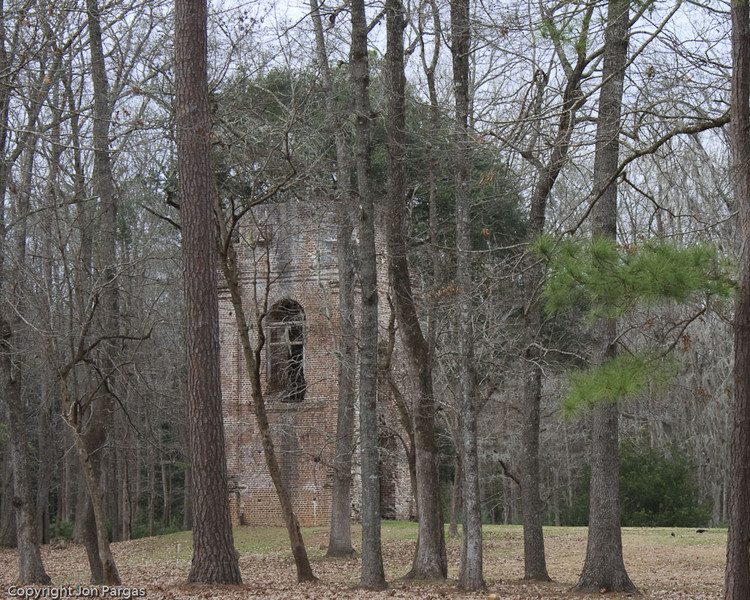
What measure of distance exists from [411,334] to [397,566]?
18.9ft

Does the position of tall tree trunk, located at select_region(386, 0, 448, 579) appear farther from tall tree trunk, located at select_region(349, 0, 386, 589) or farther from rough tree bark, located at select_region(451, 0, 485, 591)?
rough tree bark, located at select_region(451, 0, 485, 591)

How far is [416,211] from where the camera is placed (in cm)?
2227

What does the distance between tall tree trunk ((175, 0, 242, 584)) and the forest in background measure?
45 centimetres

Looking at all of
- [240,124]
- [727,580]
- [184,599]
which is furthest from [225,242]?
[727,580]

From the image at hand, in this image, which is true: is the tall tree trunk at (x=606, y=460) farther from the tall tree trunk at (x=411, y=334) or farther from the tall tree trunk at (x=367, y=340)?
the tall tree trunk at (x=367, y=340)

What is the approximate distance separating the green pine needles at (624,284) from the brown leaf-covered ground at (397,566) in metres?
3.83

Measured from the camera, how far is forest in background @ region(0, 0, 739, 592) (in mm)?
9156

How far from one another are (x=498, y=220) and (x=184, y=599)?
13.7 metres

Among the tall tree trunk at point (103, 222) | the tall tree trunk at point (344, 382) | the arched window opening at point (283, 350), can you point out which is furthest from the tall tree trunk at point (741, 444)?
the arched window opening at point (283, 350)

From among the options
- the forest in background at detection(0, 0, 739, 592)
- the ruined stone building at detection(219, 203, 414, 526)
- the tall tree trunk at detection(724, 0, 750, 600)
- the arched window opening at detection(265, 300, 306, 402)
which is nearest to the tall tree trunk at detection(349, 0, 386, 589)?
the forest in background at detection(0, 0, 739, 592)

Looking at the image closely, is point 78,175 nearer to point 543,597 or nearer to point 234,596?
point 234,596

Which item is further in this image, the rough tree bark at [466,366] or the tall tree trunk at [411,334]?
the tall tree trunk at [411,334]

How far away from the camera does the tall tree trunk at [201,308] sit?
966cm

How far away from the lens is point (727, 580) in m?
7.11
